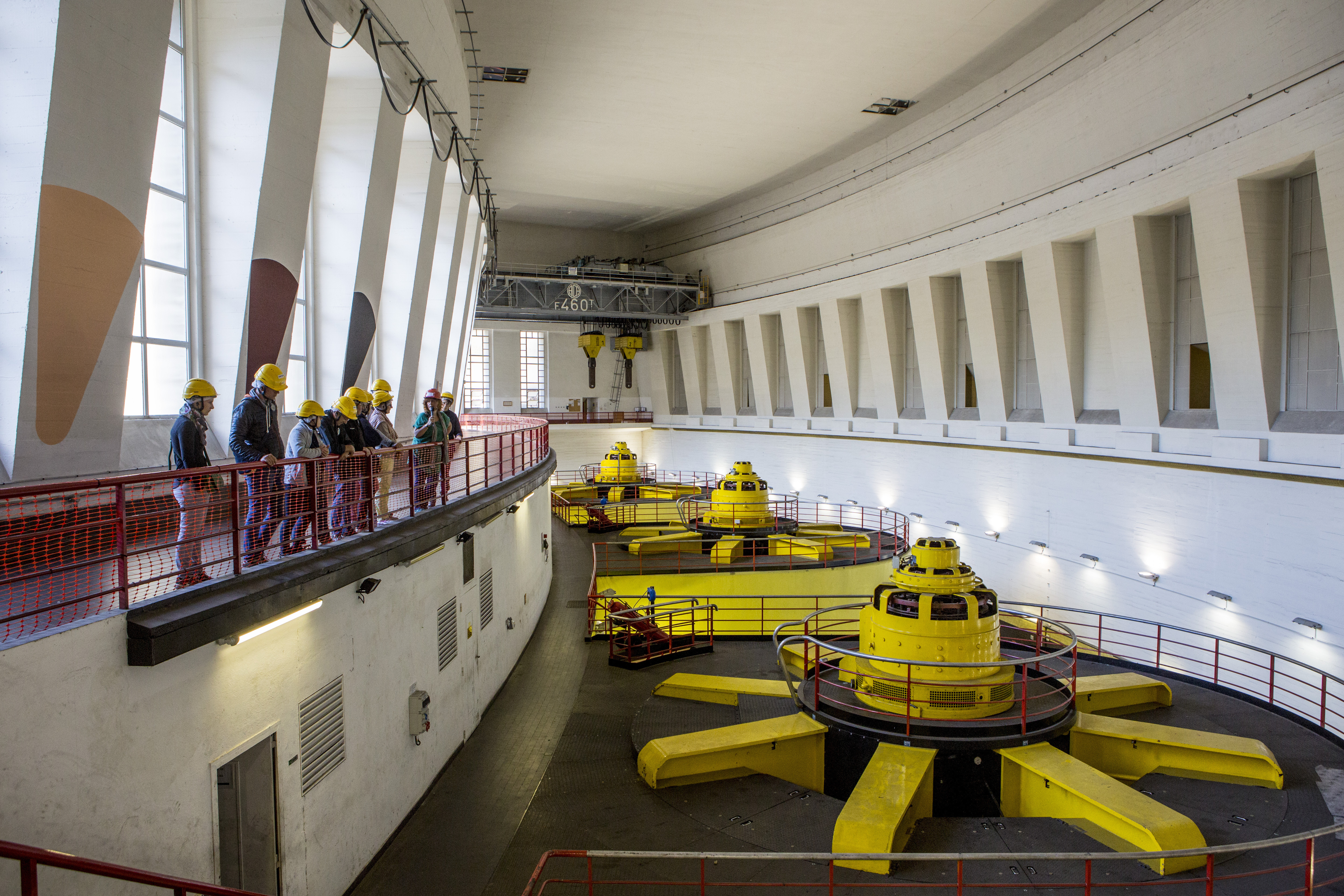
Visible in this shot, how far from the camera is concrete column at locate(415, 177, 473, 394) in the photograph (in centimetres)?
1823

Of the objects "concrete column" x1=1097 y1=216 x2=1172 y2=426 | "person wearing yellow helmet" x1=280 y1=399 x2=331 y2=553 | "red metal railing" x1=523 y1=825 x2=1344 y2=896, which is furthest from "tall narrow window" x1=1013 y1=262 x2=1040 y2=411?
"person wearing yellow helmet" x1=280 y1=399 x2=331 y2=553

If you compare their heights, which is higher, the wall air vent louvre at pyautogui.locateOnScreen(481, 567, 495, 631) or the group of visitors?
the group of visitors

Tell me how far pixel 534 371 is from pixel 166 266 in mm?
29269

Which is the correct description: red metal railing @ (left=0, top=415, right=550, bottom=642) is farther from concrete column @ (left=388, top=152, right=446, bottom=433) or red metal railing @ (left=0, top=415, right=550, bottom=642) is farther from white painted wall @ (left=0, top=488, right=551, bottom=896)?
concrete column @ (left=388, top=152, right=446, bottom=433)

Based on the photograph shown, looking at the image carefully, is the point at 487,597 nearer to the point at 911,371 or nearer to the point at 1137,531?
the point at 1137,531

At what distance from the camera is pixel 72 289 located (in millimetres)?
6285

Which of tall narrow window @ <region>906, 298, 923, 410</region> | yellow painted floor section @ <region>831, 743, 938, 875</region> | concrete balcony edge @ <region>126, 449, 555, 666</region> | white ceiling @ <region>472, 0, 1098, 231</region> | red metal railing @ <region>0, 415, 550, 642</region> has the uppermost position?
white ceiling @ <region>472, 0, 1098, 231</region>

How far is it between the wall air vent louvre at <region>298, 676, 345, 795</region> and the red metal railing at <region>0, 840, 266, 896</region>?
2.25m

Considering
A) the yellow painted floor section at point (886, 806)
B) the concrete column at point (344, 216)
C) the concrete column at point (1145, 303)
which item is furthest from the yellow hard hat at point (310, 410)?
the concrete column at point (1145, 303)

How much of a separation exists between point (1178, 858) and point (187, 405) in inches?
333

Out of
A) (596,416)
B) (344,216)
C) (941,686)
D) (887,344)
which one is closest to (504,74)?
(344,216)

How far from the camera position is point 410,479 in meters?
7.97

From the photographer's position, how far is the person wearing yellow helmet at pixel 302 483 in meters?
5.92

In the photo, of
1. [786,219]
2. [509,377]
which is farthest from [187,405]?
[509,377]
